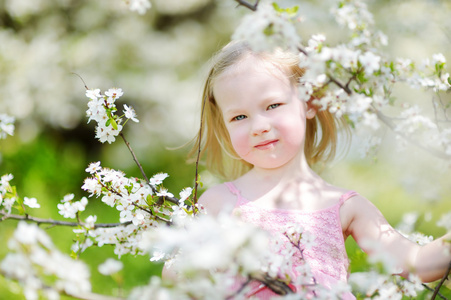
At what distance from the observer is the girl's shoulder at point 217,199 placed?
2.35m

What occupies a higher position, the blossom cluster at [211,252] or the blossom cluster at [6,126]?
the blossom cluster at [211,252]

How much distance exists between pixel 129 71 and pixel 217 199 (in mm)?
5000

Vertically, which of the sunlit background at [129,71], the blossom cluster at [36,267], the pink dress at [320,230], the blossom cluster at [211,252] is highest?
the blossom cluster at [211,252]

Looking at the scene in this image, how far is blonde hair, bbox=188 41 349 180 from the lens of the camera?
7.69ft

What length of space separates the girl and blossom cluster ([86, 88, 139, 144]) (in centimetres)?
39

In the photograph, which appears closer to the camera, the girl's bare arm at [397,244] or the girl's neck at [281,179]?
the girl's bare arm at [397,244]

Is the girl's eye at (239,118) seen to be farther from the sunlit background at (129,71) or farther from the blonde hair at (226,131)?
the sunlit background at (129,71)

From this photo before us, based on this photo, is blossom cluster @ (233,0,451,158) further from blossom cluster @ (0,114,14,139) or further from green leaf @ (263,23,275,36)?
blossom cluster @ (0,114,14,139)

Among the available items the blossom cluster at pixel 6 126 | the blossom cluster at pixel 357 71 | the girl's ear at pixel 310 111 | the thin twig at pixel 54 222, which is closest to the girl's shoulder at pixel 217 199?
the thin twig at pixel 54 222

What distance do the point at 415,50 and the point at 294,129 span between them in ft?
14.4

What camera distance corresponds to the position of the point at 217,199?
2383mm

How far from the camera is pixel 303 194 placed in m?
2.24

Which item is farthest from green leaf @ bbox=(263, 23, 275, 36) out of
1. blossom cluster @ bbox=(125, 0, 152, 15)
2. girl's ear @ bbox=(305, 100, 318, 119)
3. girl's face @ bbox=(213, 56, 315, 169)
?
girl's ear @ bbox=(305, 100, 318, 119)

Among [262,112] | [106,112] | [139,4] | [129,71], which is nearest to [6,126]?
[106,112]
